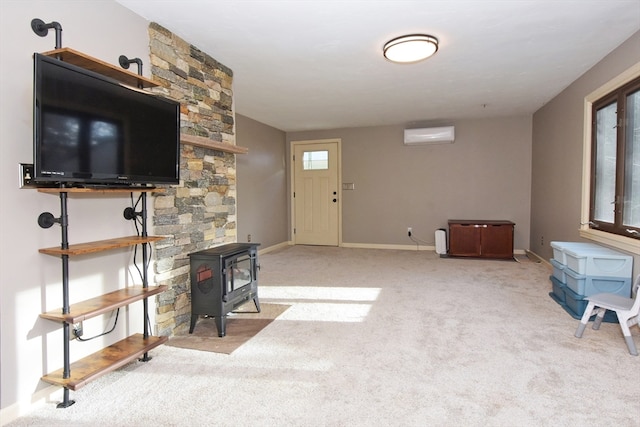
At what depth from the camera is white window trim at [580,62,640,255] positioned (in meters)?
2.85

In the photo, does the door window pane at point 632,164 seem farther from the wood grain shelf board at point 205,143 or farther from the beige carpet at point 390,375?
the wood grain shelf board at point 205,143

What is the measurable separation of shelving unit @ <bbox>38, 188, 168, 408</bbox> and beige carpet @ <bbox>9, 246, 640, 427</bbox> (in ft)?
0.50

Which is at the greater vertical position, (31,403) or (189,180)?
(189,180)

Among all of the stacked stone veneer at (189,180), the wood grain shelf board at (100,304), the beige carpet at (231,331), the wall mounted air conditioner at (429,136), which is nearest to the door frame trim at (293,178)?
the wall mounted air conditioner at (429,136)

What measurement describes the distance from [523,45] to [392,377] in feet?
9.59

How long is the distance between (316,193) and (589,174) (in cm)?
441

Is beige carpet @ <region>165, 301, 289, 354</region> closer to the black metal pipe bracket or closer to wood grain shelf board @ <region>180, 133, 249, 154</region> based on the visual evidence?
wood grain shelf board @ <region>180, 133, 249, 154</region>

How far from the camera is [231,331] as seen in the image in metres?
2.80

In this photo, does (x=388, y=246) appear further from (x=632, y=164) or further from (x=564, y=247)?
(x=632, y=164)

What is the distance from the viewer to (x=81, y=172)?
177 centimetres

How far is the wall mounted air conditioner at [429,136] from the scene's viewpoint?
19.2 ft

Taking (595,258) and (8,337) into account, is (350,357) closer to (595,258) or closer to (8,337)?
(8,337)

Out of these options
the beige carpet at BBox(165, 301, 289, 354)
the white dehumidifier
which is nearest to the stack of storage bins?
the beige carpet at BBox(165, 301, 289, 354)

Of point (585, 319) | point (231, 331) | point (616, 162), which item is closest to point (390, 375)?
point (231, 331)
